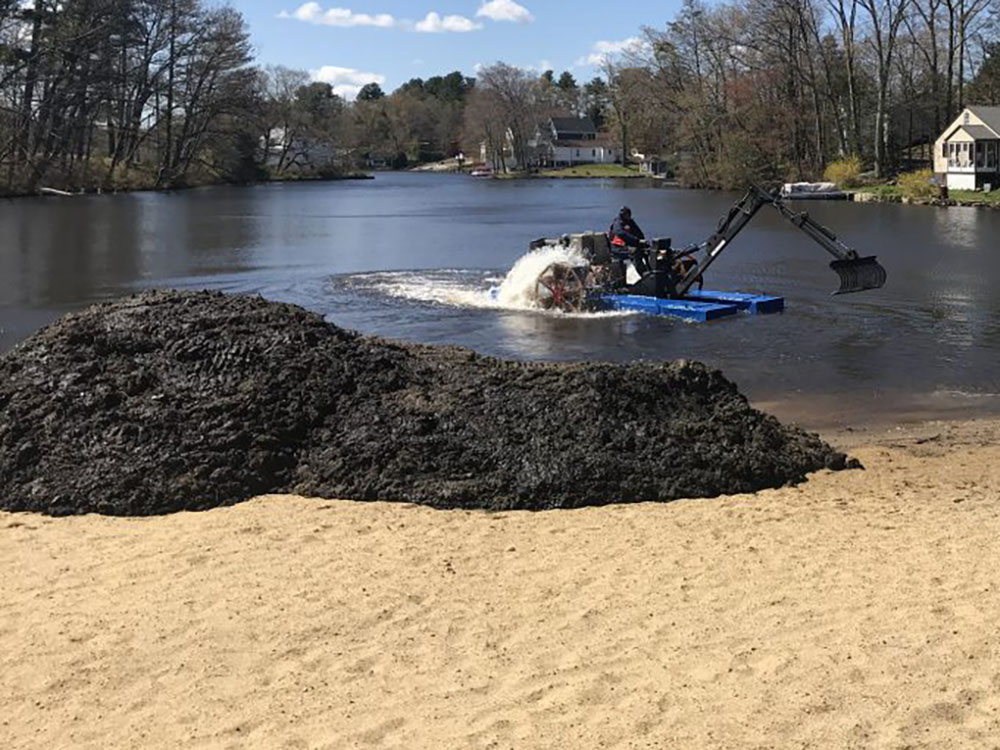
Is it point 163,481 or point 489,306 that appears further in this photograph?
point 489,306

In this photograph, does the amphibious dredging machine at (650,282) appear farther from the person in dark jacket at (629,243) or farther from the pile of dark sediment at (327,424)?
the pile of dark sediment at (327,424)

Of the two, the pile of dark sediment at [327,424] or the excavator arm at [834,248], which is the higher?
the excavator arm at [834,248]

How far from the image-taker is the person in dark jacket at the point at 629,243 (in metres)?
22.0

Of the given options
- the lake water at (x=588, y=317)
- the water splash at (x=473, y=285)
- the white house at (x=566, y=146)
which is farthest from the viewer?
the white house at (x=566, y=146)

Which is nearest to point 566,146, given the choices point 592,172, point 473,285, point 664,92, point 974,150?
point 592,172

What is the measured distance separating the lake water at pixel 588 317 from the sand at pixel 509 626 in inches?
238

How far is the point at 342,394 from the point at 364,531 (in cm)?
235

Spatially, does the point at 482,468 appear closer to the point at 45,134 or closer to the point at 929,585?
the point at 929,585

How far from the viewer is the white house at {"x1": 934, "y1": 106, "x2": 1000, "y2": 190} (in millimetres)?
65250

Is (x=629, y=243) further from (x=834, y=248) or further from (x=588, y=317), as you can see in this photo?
(x=834, y=248)

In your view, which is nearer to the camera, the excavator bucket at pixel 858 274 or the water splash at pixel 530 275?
the excavator bucket at pixel 858 274

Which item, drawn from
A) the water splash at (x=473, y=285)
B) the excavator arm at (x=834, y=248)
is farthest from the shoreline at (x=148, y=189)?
the excavator arm at (x=834, y=248)

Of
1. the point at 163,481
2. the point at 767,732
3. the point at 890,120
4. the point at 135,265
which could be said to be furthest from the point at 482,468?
the point at 890,120

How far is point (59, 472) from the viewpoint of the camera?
9.30 m
